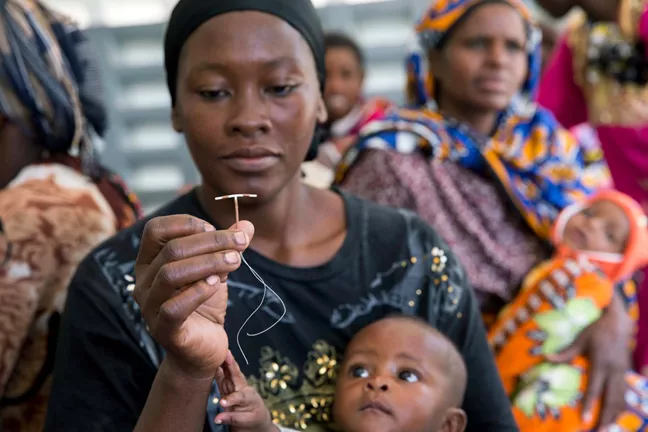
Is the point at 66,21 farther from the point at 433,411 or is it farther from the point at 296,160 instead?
the point at 433,411

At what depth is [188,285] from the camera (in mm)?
987

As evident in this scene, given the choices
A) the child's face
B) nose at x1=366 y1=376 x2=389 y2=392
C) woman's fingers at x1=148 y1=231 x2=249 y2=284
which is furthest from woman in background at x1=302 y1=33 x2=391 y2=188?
woman's fingers at x1=148 y1=231 x2=249 y2=284

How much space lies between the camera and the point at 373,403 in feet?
4.58

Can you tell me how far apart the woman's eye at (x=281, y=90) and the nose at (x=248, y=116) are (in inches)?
1.0

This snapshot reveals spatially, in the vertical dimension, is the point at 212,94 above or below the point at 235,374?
above

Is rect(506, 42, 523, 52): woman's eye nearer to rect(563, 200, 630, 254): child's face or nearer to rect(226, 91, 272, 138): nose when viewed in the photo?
rect(563, 200, 630, 254): child's face

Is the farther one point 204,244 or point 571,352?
point 571,352

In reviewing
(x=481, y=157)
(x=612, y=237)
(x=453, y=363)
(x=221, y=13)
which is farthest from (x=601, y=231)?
(x=221, y=13)

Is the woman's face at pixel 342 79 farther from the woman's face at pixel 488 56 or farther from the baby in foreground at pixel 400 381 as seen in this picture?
the baby in foreground at pixel 400 381

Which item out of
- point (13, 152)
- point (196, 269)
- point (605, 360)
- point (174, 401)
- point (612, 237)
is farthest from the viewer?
point (612, 237)

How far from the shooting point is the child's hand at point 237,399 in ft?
3.75

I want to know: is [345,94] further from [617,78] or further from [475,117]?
[475,117]

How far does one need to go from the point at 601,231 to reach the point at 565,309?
0.99 feet

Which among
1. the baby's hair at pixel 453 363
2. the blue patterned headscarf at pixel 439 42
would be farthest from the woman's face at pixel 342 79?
the baby's hair at pixel 453 363
